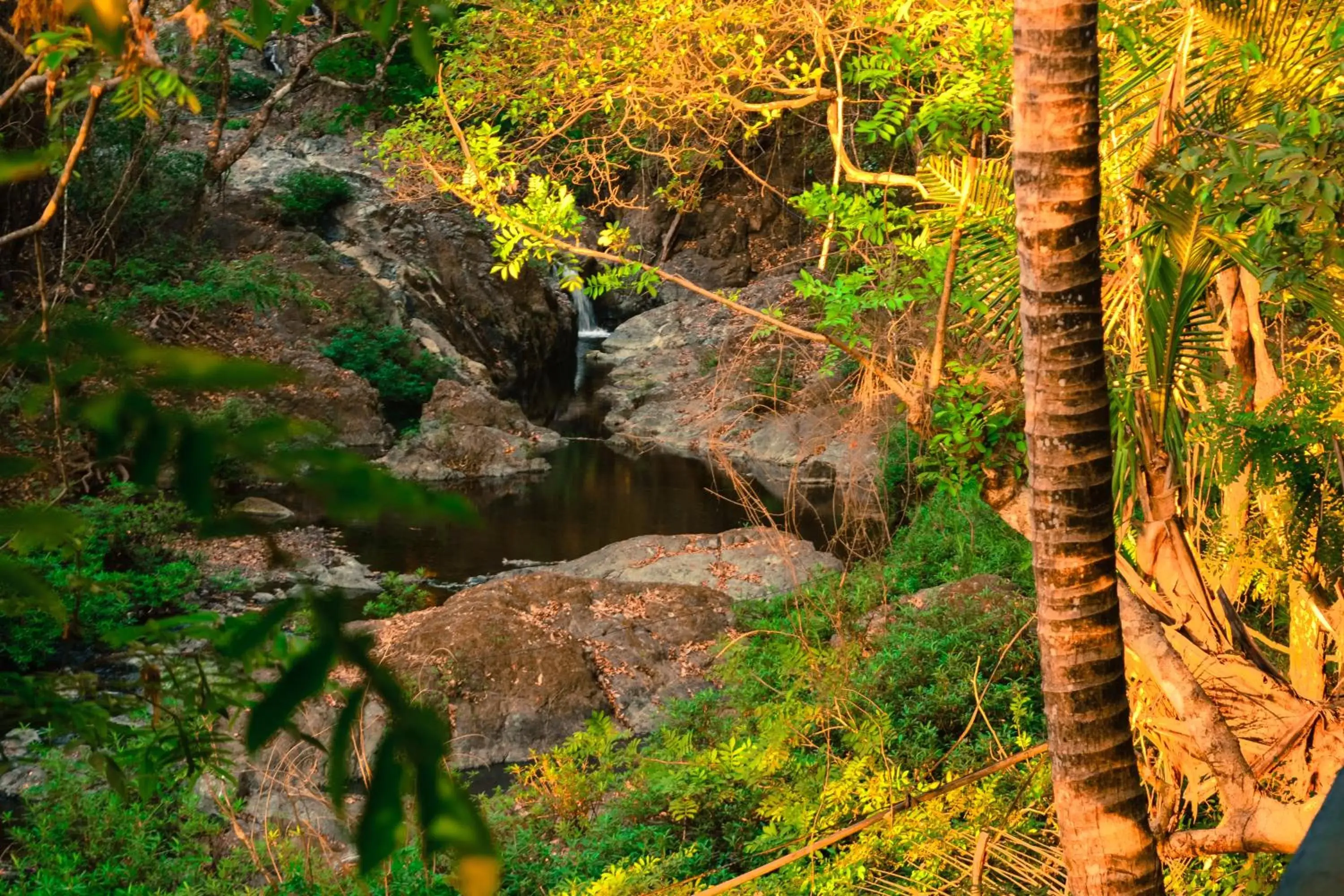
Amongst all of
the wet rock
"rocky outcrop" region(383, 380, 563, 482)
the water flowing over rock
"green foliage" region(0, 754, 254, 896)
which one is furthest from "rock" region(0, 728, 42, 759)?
"rocky outcrop" region(383, 380, 563, 482)

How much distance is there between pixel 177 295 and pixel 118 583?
6951 millimetres

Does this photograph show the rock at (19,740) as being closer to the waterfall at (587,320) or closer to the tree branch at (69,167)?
the tree branch at (69,167)

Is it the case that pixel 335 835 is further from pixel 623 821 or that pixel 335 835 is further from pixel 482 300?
pixel 482 300

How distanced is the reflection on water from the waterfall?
6693 millimetres

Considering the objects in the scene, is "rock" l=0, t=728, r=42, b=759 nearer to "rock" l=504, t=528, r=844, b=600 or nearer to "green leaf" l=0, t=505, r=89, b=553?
"rock" l=504, t=528, r=844, b=600

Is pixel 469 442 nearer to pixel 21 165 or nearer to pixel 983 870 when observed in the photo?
pixel 983 870

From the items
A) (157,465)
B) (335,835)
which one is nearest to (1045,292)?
(157,465)

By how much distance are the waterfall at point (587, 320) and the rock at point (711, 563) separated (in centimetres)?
1093

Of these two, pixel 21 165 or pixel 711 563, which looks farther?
pixel 711 563

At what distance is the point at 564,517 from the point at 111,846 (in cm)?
770

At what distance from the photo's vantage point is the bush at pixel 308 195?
57.9 ft

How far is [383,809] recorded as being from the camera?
70cm

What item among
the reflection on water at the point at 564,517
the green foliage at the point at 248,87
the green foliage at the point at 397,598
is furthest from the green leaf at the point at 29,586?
the green foliage at the point at 248,87

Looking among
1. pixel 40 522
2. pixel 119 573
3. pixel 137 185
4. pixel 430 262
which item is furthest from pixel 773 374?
pixel 40 522
